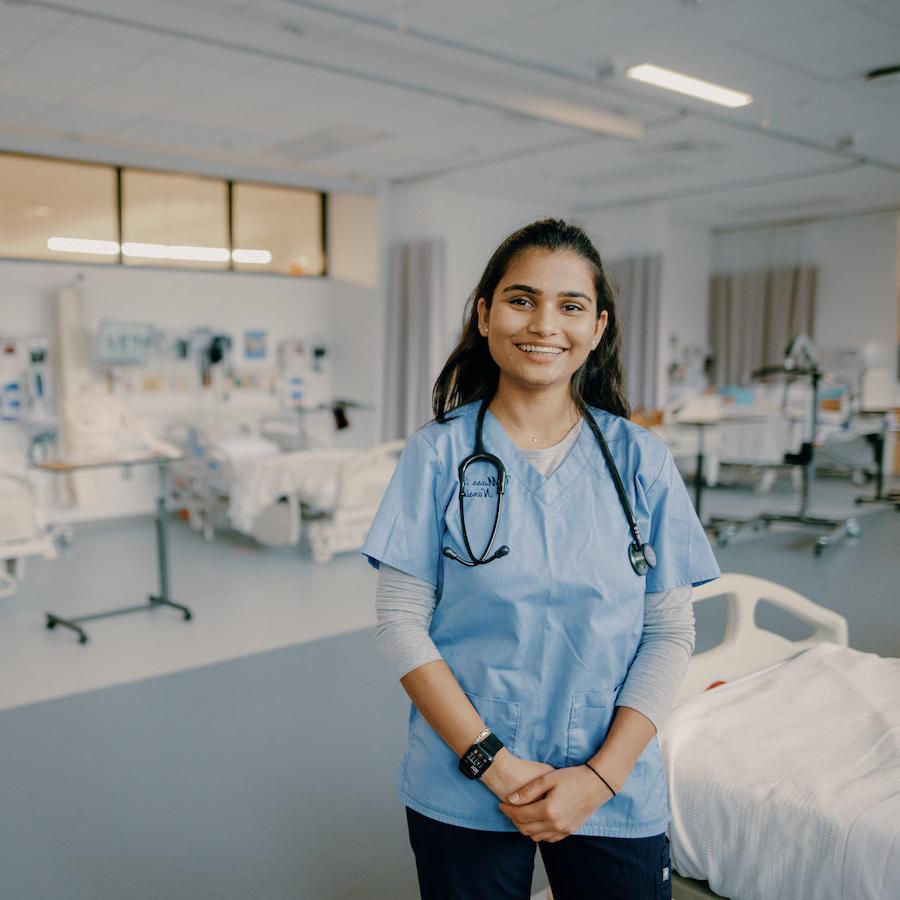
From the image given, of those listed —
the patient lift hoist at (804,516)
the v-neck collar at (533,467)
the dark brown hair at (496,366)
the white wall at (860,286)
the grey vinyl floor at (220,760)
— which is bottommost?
the grey vinyl floor at (220,760)

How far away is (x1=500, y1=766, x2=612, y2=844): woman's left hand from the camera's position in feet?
3.69

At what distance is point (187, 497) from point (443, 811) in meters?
6.06

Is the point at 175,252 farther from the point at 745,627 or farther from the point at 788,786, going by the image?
the point at 788,786

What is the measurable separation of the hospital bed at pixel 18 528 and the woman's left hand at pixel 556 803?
13.4 feet

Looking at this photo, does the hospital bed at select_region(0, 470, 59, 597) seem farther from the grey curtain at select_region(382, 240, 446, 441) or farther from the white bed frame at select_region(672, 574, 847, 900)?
the grey curtain at select_region(382, 240, 446, 441)

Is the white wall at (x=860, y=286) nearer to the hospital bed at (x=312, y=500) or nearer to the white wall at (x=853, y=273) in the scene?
the white wall at (x=853, y=273)

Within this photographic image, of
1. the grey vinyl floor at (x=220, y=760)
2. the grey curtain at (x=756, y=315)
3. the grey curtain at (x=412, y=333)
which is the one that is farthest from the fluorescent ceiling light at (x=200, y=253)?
the grey curtain at (x=756, y=315)

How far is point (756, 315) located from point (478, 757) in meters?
10.5

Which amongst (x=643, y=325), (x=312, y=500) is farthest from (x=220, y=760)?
(x=643, y=325)

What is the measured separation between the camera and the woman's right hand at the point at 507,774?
3.76ft

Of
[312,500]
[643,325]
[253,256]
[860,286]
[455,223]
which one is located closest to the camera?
[312,500]

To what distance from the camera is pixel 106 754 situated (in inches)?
117

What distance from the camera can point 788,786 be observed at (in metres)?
1.54

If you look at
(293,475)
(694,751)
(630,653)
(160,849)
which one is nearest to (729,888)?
(694,751)
